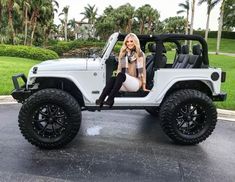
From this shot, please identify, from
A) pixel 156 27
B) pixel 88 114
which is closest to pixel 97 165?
pixel 88 114

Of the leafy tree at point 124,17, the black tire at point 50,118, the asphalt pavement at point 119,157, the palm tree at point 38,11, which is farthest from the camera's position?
the leafy tree at point 124,17

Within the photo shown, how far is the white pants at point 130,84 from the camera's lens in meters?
5.68

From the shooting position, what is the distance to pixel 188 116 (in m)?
5.86

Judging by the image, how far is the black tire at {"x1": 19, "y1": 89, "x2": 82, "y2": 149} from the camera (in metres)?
5.43

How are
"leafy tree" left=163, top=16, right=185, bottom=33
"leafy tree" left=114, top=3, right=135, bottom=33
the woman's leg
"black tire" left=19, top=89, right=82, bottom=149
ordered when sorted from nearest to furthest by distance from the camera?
1. "black tire" left=19, top=89, right=82, bottom=149
2. the woman's leg
3. "leafy tree" left=114, top=3, right=135, bottom=33
4. "leafy tree" left=163, top=16, right=185, bottom=33

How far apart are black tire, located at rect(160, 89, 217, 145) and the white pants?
0.53 metres

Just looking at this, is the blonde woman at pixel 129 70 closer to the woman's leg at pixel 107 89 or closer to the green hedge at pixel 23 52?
the woman's leg at pixel 107 89

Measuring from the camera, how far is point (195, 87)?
614cm

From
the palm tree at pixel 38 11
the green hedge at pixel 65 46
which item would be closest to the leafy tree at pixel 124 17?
the green hedge at pixel 65 46

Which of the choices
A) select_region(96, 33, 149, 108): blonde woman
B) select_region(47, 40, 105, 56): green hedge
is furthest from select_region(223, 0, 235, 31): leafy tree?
select_region(96, 33, 149, 108): blonde woman

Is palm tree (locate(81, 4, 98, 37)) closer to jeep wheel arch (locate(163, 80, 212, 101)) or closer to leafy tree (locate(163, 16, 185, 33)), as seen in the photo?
leafy tree (locate(163, 16, 185, 33))

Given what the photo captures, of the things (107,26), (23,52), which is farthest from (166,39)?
(107,26)

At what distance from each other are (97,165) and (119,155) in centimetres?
50

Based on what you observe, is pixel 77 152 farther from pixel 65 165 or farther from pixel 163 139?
pixel 163 139
